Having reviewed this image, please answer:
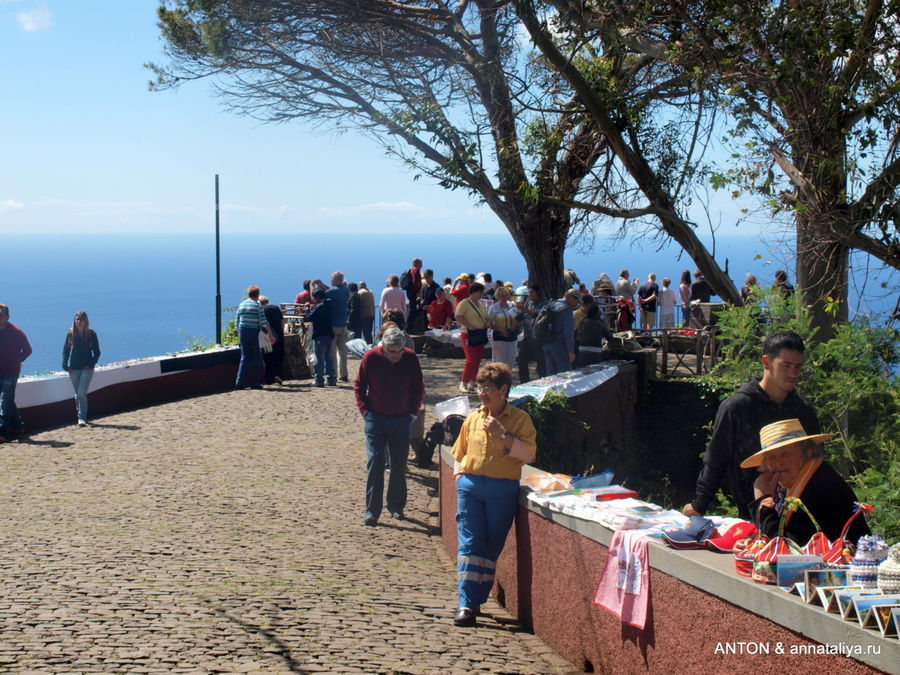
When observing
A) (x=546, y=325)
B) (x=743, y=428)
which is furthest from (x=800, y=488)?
(x=546, y=325)

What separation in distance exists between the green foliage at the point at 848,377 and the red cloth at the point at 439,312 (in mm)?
11058

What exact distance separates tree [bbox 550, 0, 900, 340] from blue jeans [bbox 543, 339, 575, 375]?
12.7ft

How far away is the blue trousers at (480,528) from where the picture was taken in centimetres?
614

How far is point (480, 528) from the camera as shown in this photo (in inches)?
245

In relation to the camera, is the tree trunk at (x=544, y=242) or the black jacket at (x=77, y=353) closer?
the black jacket at (x=77, y=353)

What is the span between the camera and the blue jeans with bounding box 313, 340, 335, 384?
15938 millimetres

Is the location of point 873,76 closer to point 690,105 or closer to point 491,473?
point 690,105

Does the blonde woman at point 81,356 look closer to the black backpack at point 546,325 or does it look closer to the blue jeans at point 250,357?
the blue jeans at point 250,357

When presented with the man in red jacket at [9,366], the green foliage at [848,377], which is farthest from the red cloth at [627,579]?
the man in red jacket at [9,366]

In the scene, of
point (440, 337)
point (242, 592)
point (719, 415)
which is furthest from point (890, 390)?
point (440, 337)

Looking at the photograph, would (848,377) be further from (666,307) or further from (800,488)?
(666,307)

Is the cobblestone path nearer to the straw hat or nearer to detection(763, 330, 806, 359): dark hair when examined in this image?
the straw hat

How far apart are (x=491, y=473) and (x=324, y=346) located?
399 inches

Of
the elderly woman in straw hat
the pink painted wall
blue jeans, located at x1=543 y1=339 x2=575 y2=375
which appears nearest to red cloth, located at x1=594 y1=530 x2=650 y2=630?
the pink painted wall
